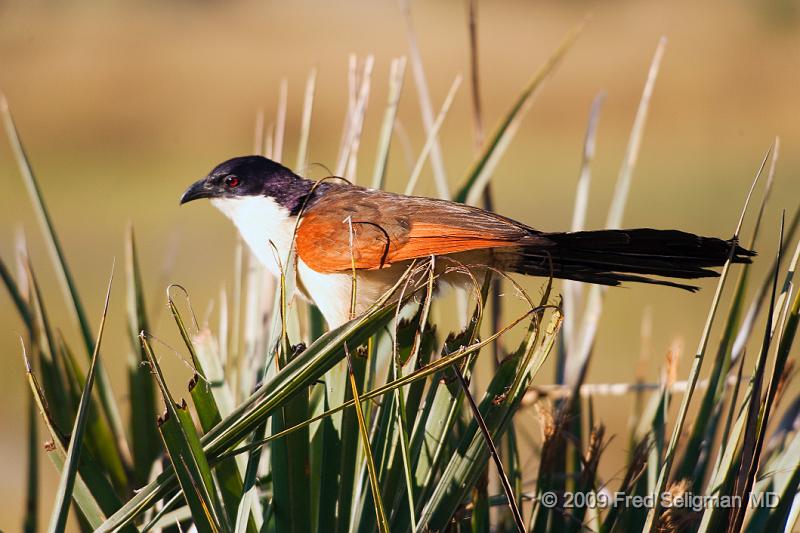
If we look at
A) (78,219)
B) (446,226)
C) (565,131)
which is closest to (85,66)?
(78,219)

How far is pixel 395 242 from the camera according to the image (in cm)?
189

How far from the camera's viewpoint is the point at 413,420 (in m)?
1.49

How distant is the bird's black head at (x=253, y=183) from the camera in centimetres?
230

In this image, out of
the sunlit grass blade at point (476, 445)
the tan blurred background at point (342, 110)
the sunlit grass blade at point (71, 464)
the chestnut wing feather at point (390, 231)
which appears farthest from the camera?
the tan blurred background at point (342, 110)

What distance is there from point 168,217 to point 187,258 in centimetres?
132

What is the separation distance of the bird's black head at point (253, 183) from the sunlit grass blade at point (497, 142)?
45 cm

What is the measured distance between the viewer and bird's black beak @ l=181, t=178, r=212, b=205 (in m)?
2.31

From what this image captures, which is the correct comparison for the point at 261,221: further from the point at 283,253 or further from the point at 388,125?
the point at 388,125

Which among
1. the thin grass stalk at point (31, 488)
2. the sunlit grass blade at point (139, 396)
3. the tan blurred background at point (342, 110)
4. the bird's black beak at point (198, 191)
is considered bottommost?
the thin grass stalk at point (31, 488)

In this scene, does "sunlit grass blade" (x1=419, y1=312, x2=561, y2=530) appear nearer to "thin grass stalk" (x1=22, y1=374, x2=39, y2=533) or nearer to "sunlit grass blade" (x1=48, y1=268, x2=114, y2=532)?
"sunlit grass blade" (x1=48, y1=268, x2=114, y2=532)

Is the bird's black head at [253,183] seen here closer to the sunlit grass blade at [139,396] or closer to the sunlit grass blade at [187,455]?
the sunlit grass blade at [139,396]

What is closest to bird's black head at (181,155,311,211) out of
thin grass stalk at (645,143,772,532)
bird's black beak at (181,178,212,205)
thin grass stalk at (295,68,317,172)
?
bird's black beak at (181,178,212,205)

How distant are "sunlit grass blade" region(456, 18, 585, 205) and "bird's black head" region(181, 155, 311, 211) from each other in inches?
17.5

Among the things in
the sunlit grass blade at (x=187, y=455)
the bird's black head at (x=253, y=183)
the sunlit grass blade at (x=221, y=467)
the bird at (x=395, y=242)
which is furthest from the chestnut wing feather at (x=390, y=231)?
the sunlit grass blade at (x=187, y=455)
